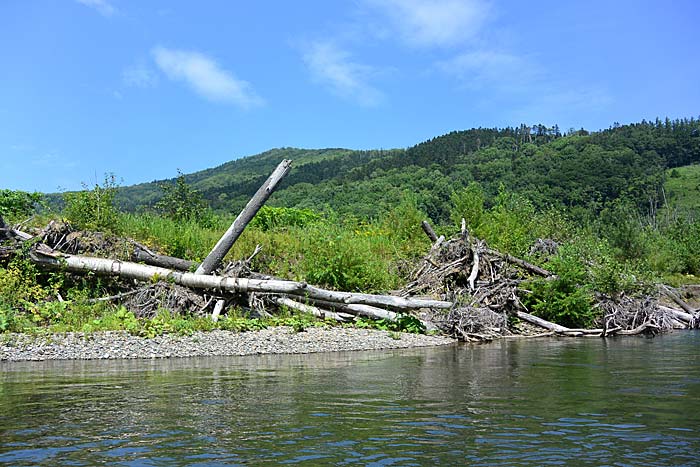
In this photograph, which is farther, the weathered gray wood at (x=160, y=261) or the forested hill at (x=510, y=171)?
the forested hill at (x=510, y=171)

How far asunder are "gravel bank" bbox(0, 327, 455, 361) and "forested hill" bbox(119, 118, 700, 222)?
191 feet

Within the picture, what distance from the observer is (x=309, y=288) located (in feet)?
59.9

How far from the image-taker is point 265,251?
913 inches

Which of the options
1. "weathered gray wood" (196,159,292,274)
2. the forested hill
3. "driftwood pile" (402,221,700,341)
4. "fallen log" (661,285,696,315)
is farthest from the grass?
"weathered gray wood" (196,159,292,274)

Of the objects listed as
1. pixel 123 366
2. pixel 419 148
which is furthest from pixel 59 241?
pixel 419 148

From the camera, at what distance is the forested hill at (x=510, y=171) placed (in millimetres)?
94750

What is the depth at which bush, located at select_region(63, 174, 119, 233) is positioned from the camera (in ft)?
69.0

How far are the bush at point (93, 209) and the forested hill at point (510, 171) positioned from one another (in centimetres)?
5475

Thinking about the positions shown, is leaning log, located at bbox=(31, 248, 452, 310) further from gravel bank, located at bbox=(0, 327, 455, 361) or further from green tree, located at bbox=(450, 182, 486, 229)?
green tree, located at bbox=(450, 182, 486, 229)

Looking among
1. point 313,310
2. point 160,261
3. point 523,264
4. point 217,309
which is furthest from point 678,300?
point 160,261

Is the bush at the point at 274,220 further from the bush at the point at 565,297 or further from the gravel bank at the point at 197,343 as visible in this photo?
the gravel bank at the point at 197,343

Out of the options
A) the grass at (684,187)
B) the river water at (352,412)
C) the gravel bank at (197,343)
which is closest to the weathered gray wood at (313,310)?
the gravel bank at (197,343)

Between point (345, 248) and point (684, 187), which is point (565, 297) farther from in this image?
point (684, 187)

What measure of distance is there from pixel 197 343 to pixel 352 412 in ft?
26.4
